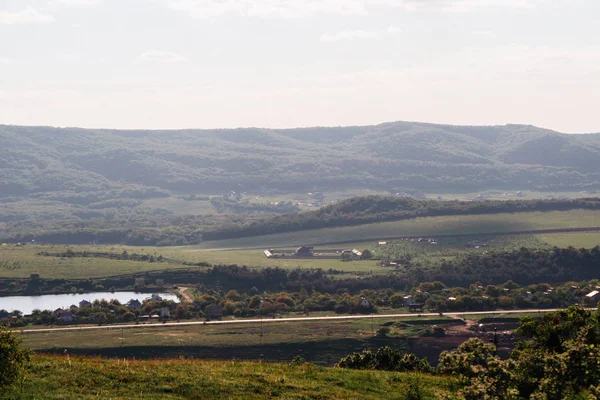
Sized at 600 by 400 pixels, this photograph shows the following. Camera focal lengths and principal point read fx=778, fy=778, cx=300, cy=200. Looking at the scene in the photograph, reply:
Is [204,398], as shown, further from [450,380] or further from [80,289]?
[80,289]

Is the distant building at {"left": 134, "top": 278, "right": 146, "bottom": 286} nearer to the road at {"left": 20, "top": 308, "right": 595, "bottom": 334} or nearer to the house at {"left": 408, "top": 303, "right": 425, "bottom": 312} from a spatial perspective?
the road at {"left": 20, "top": 308, "right": 595, "bottom": 334}

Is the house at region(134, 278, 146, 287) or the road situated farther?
the house at region(134, 278, 146, 287)

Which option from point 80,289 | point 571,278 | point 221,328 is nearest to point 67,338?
point 221,328

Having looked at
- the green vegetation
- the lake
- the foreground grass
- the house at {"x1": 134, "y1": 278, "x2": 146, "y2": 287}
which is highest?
the green vegetation

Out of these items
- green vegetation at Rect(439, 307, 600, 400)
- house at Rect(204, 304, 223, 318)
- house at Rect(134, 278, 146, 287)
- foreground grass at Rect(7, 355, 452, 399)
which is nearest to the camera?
green vegetation at Rect(439, 307, 600, 400)

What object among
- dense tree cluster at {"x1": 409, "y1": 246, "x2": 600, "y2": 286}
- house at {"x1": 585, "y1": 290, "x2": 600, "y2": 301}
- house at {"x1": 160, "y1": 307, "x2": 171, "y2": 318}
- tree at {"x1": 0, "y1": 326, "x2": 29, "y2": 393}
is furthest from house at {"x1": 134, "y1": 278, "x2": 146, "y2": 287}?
tree at {"x1": 0, "y1": 326, "x2": 29, "y2": 393}

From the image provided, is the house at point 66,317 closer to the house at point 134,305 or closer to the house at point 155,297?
the house at point 134,305
